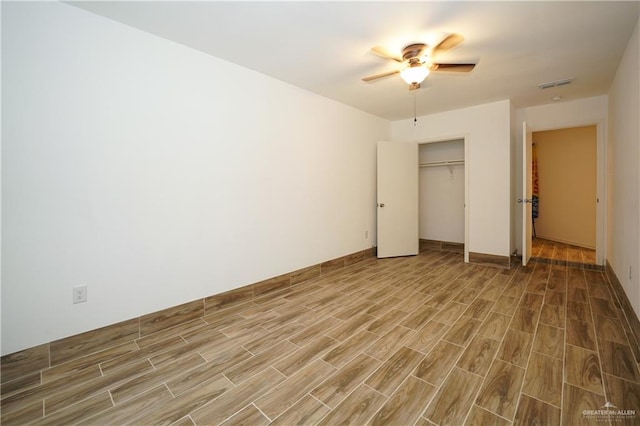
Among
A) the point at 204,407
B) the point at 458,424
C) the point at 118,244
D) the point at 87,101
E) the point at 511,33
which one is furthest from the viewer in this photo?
the point at 511,33

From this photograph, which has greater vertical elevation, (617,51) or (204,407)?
(617,51)

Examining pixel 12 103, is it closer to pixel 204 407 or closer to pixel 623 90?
pixel 204 407

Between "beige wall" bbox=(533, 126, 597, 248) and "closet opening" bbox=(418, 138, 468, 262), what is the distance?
2392mm

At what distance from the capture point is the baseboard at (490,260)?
411 cm

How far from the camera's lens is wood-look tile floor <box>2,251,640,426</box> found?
1.42 meters

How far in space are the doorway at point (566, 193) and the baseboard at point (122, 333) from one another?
4.85 m

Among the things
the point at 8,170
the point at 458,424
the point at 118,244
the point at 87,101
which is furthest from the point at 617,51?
the point at 8,170

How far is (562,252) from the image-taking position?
15.9ft

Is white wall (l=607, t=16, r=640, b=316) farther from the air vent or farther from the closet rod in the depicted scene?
the closet rod

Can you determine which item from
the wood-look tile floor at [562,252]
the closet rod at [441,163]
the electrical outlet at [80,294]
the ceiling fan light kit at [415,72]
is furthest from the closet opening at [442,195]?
the electrical outlet at [80,294]

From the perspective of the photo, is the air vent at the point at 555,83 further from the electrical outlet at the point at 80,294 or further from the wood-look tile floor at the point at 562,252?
the electrical outlet at the point at 80,294

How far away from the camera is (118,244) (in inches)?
83.4

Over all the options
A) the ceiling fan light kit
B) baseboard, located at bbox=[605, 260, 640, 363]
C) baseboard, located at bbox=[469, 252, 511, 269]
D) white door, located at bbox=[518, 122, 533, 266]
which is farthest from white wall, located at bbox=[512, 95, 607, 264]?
the ceiling fan light kit

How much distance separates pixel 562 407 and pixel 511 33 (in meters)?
2.73
